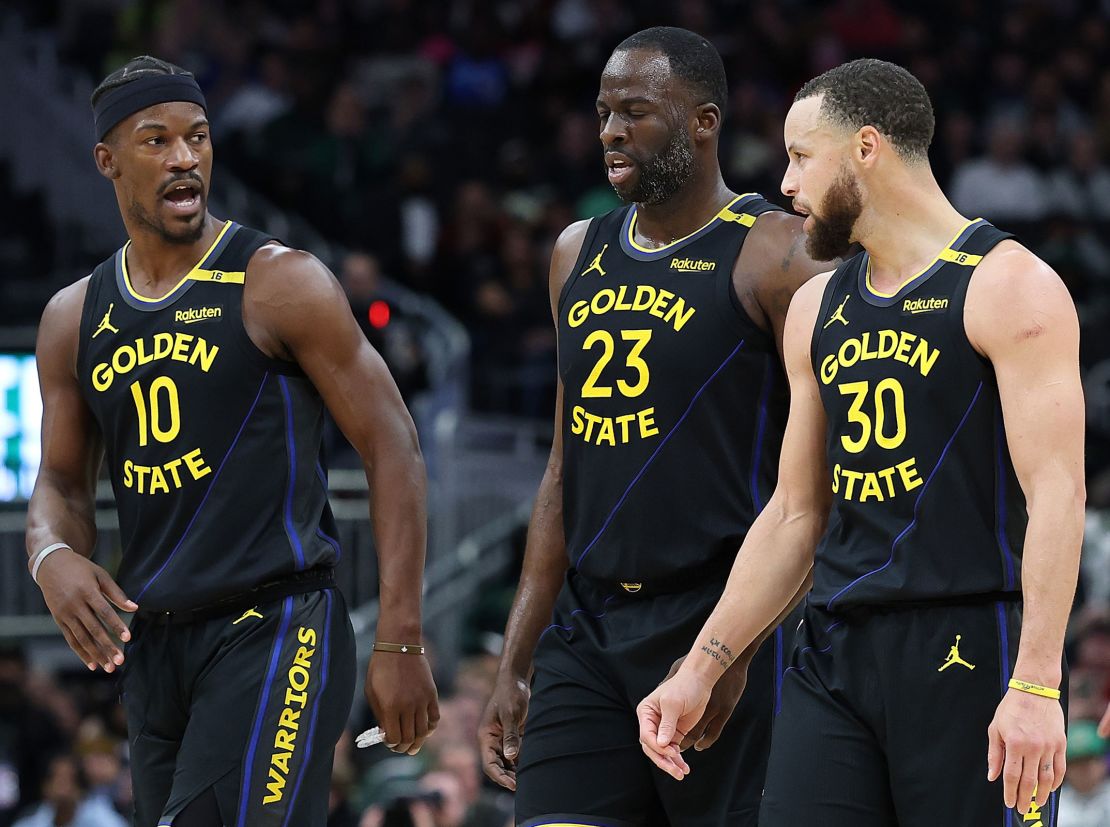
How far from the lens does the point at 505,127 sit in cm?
1716

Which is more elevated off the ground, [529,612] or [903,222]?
[903,222]

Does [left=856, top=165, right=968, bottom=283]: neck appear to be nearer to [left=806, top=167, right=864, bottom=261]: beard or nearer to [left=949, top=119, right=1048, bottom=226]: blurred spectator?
[left=806, top=167, right=864, bottom=261]: beard

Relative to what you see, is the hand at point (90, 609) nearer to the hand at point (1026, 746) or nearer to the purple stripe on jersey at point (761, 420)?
the purple stripe on jersey at point (761, 420)

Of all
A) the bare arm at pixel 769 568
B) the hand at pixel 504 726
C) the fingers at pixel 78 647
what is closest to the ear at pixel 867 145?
the bare arm at pixel 769 568

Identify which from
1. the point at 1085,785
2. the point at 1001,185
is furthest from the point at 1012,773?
the point at 1001,185

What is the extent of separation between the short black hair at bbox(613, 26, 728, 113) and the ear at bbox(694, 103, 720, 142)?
0.02 meters

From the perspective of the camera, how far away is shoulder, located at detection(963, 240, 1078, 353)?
443cm

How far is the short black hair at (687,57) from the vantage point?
5613 millimetres

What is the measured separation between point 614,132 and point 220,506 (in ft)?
5.04

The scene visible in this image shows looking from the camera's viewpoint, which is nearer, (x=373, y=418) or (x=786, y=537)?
(x=786, y=537)

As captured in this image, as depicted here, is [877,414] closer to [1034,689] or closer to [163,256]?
[1034,689]

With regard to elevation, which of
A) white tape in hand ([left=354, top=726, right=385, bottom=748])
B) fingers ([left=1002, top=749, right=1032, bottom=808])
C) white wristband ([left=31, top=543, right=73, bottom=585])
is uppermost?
white wristband ([left=31, top=543, right=73, bottom=585])

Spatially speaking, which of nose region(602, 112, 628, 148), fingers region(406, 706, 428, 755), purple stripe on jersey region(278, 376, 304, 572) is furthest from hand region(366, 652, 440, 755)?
nose region(602, 112, 628, 148)

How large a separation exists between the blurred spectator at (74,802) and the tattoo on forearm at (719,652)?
6.80m
